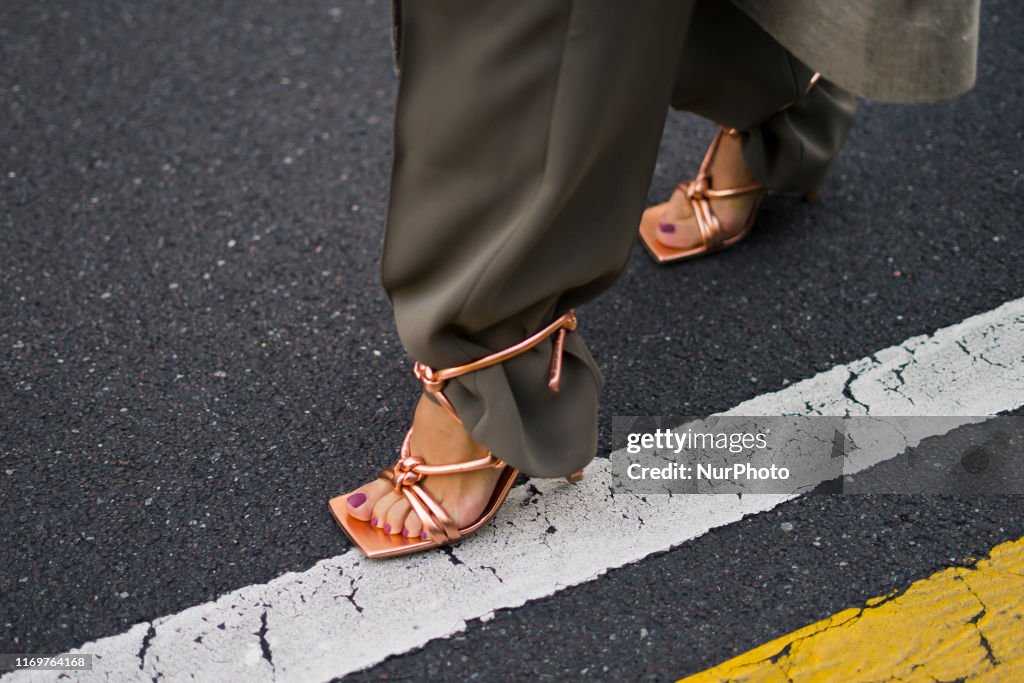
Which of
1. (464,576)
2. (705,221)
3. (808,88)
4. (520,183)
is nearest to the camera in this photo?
(520,183)

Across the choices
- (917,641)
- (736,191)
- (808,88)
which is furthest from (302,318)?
(917,641)

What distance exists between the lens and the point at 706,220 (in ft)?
6.94

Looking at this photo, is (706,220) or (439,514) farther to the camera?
(706,220)

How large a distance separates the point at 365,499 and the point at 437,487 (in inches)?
4.7

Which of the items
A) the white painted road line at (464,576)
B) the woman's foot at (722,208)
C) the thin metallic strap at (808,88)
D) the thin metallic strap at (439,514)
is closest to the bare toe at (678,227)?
the woman's foot at (722,208)

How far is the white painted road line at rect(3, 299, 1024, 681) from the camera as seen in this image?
57.2 inches

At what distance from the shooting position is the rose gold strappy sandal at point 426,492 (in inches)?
60.1

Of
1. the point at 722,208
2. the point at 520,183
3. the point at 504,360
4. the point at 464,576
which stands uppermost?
the point at 520,183

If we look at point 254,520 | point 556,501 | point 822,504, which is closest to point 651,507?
point 556,501

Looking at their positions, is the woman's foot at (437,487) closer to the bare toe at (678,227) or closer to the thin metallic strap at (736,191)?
the bare toe at (678,227)

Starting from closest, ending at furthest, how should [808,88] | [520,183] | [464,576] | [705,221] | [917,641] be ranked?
[520,183] → [917,641] → [464,576] → [808,88] → [705,221]

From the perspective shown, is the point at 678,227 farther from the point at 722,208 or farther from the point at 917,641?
the point at 917,641

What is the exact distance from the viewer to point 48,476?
171 cm

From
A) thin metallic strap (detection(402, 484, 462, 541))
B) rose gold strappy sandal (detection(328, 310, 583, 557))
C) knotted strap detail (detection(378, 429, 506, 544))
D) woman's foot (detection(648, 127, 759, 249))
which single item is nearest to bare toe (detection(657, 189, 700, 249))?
woman's foot (detection(648, 127, 759, 249))
